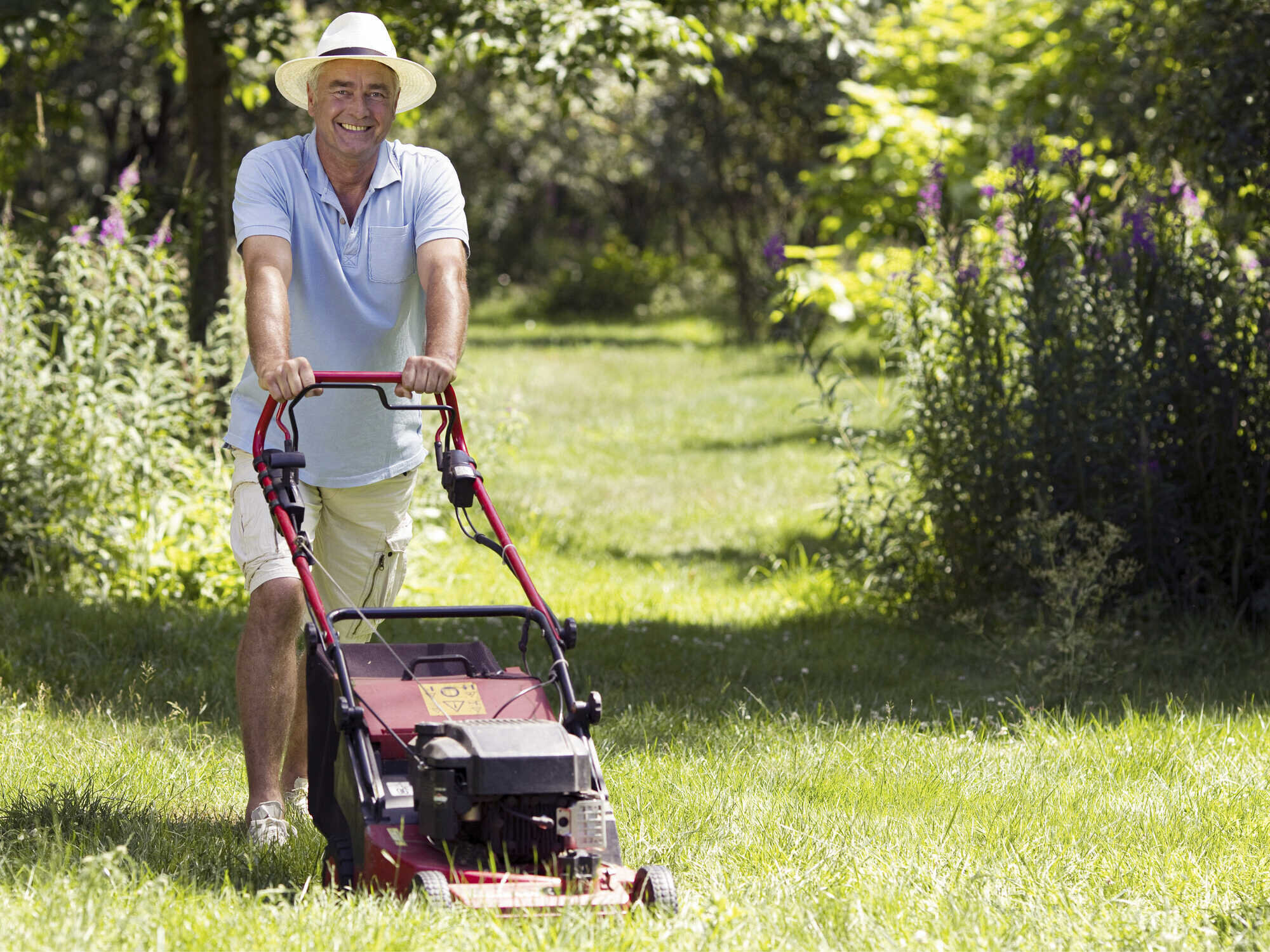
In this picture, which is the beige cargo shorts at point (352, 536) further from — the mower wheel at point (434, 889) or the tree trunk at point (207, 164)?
the tree trunk at point (207, 164)

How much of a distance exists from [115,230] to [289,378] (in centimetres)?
347

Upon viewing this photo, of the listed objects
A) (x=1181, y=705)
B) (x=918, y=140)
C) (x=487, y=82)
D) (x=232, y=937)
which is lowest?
(x=1181, y=705)

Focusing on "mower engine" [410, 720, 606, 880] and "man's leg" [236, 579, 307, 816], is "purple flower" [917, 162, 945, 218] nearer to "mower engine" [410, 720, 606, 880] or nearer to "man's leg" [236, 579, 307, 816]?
"man's leg" [236, 579, 307, 816]

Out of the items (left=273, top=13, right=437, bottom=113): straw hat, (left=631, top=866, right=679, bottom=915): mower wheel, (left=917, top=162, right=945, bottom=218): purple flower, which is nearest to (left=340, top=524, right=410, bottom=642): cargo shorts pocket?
(left=273, top=13, right=437, bottom=113): straw hat

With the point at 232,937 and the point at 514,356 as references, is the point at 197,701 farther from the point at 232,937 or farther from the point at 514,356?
the point at 514,356

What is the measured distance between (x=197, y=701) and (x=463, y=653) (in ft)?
6.25

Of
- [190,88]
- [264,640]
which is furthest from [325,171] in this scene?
[190,88]

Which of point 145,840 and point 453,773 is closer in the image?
point 453,773

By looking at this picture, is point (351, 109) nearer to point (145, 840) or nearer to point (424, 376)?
point (424, 376)

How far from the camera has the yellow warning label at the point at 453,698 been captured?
3.27 metres

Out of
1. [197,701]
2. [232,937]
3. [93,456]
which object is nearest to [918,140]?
[93,456]

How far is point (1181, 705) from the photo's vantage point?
16.9 feet

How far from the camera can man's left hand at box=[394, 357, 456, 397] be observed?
3.45 meters

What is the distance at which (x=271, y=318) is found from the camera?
→ 11.9 ft
